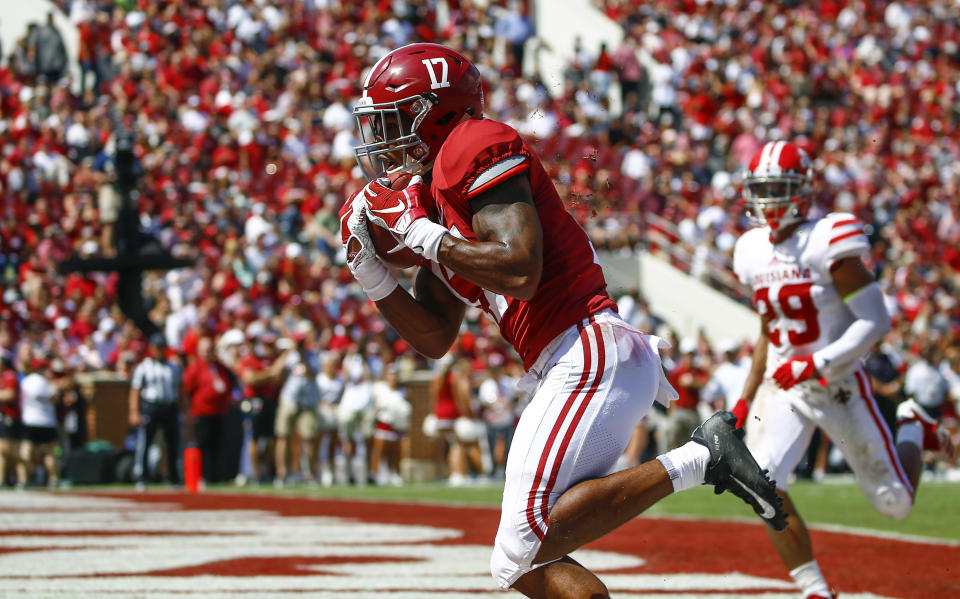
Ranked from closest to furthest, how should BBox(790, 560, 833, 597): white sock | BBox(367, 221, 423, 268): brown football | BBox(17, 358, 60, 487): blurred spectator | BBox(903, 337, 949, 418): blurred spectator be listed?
BBox(367, 221, 423, 268): brown football → BBox(790, 560, 833, 597): white sock → BBox(17, 358, 60, 487): blurred spectator → BBox(903, 337, 949, 418): blurred spectator

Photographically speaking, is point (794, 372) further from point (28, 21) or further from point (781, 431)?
point (28, 21)

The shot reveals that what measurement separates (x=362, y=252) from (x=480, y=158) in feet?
1.90

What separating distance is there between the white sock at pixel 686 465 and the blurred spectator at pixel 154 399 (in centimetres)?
1100

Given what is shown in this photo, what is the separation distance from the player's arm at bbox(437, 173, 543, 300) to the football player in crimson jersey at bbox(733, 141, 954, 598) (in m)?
2.39

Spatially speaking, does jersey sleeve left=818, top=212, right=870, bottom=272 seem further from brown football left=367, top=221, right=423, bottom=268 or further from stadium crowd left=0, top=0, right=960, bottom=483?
stadium crowd left=0, top=0, right=960, bottom=483

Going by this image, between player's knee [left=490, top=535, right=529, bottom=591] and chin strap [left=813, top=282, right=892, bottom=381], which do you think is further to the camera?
chin strap [left=813, top=282, right=892, bottom=381]

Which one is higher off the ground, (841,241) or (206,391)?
(841,241)

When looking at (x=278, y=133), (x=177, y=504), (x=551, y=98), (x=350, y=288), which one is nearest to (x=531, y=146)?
(x=551, y=98)

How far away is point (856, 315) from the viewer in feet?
19.6

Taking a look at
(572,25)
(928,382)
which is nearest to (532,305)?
(928,382)

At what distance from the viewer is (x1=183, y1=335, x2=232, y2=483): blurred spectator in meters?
14.5

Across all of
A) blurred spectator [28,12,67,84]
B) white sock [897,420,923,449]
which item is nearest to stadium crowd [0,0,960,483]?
blurred spectator [28,12,67,84]

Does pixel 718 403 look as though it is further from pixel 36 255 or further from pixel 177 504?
pixel 36 255

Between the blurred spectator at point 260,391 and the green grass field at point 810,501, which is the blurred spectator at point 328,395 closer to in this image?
the blurred spectator at point 260,391
